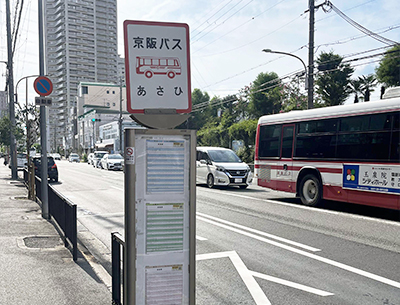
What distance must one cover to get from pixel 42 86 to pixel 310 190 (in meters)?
8.14

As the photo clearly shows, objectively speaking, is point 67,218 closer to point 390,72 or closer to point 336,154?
point 336,154

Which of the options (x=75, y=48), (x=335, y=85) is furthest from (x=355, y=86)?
(x=75, y=48)

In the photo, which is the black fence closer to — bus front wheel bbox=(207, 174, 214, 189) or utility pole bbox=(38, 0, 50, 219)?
utility pole bbox=(38, 0, 50, 219)

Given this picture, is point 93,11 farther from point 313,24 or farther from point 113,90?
point 313,24

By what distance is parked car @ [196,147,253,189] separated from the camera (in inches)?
709

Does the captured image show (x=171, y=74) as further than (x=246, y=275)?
No

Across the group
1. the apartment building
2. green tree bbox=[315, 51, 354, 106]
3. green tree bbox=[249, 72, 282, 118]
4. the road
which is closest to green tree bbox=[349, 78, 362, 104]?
green tree bbox=[315, 51, 354, 106]

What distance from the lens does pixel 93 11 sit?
439 feet

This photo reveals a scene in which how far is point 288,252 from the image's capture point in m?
7.03

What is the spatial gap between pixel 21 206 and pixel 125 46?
33.6 feet

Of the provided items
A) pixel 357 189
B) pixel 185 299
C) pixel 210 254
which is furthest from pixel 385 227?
pixel 185 299

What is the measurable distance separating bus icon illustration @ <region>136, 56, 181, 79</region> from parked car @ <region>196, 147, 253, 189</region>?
48.0 ft

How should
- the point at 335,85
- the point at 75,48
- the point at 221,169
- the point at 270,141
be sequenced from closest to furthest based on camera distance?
the point at 270,141 < the point at 221,169 < the point at 335,85 < the point at 75,48

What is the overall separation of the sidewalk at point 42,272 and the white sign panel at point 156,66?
2471mm
